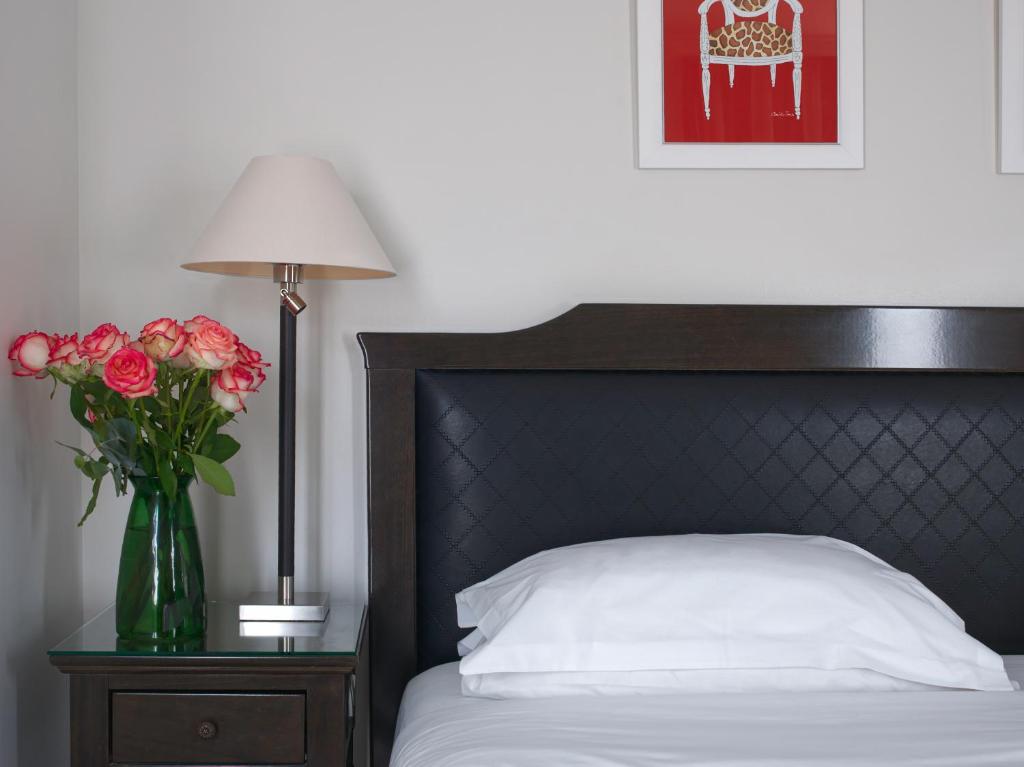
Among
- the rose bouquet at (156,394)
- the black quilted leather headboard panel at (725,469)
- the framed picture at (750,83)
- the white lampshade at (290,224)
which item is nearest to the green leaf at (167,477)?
the rose bouquet at (156,394)

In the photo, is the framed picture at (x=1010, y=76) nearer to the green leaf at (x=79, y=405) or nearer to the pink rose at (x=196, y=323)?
the pink rose at (x=196, y=323)

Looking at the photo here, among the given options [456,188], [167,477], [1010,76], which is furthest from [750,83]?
[167,477]

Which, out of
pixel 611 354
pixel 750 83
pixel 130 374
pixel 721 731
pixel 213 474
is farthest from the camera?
pixel 750 83

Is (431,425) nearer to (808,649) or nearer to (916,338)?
(808,649)

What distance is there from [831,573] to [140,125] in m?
1.60

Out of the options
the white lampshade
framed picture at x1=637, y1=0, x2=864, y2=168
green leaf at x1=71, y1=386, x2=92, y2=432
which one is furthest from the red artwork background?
green leaf at x1=71, y1=386, x2=92, y2=432

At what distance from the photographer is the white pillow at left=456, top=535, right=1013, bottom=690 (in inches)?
58.7

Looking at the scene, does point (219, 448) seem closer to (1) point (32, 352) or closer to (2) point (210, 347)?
(2) point (210, 347)

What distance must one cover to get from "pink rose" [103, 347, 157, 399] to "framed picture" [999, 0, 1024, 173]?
1.78 meters

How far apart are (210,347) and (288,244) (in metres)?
0.22

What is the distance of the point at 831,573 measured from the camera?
1560 millimetres

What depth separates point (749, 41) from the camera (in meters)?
2.01

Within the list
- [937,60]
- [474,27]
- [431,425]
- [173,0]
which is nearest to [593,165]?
[474,27]

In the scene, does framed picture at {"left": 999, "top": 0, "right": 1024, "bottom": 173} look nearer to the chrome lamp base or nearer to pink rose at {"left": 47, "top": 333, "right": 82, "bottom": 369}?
the chrome lamp base
